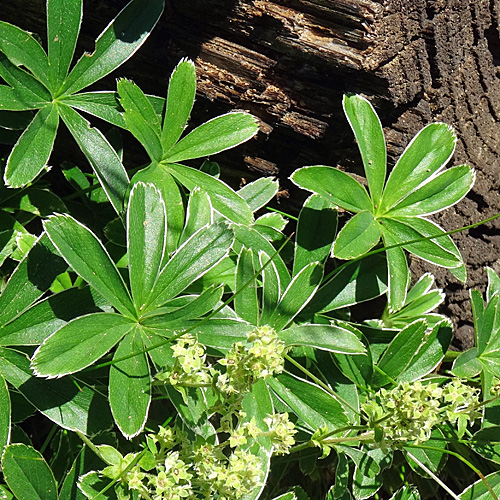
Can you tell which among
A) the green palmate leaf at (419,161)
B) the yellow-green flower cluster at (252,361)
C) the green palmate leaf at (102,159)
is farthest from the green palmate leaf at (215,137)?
the yellow-green flower cluster at (252,361)

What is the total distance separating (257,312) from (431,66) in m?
0.76

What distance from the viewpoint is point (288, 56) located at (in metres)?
1.47

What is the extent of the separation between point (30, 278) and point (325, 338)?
59 cm

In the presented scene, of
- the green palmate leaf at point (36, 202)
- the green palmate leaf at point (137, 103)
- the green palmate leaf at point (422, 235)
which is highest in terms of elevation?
the green palmate leaf at point (137, 103)

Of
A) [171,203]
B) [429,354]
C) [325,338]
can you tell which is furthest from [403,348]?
[171,203]

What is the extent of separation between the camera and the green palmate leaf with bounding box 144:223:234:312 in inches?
47.6

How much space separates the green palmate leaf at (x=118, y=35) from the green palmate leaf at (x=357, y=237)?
0.58 m

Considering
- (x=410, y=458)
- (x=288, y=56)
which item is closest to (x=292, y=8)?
(x=288, y=56)

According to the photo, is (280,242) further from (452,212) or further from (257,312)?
(452,212)

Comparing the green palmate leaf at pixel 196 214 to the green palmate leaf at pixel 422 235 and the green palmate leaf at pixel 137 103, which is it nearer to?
the green palmate leaf at pixel 137 103

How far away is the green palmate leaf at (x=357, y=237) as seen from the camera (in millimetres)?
1295

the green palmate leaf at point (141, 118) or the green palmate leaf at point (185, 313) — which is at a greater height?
the green palmate leaf at point (141, 118)

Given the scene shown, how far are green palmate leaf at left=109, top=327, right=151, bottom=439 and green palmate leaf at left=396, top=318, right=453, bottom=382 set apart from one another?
24.1 inches

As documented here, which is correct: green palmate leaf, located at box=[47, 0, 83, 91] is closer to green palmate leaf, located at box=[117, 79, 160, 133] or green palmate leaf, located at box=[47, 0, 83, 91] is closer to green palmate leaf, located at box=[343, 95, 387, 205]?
green palmate leaf, located at box=[117, 79, 160, 133]
